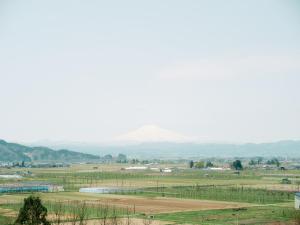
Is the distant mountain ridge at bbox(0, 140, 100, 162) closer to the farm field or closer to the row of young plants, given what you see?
the farm field

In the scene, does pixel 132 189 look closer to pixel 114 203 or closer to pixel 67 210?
pixel 114 203

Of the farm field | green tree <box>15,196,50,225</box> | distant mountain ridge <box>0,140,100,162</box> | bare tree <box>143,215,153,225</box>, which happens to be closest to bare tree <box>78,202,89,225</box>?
the farm field

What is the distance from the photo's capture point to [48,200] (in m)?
30.3

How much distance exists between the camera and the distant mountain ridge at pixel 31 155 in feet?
355

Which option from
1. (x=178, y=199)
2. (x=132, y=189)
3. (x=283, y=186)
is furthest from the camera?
(x=283, y=186)

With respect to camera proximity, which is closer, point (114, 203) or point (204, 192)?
point (114, 203)

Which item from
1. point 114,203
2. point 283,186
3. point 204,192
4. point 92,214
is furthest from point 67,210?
point 283,186

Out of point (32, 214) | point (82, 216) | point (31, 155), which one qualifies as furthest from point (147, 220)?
point (31, 155)

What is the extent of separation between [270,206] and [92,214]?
886cm

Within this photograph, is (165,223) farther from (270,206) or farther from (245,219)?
(270,206)

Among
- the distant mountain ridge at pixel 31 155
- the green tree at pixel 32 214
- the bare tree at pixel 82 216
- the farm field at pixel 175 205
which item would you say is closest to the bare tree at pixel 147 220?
the farm field at pixel 175 205

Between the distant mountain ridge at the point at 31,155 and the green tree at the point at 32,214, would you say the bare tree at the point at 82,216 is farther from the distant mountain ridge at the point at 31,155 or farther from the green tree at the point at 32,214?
the distant mountain ridge at the point at 31,155

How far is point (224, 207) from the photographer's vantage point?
2741 cm

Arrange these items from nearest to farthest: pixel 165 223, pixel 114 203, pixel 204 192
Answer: pixel 165 223 → pixel 114 203 → pixel 204 192
